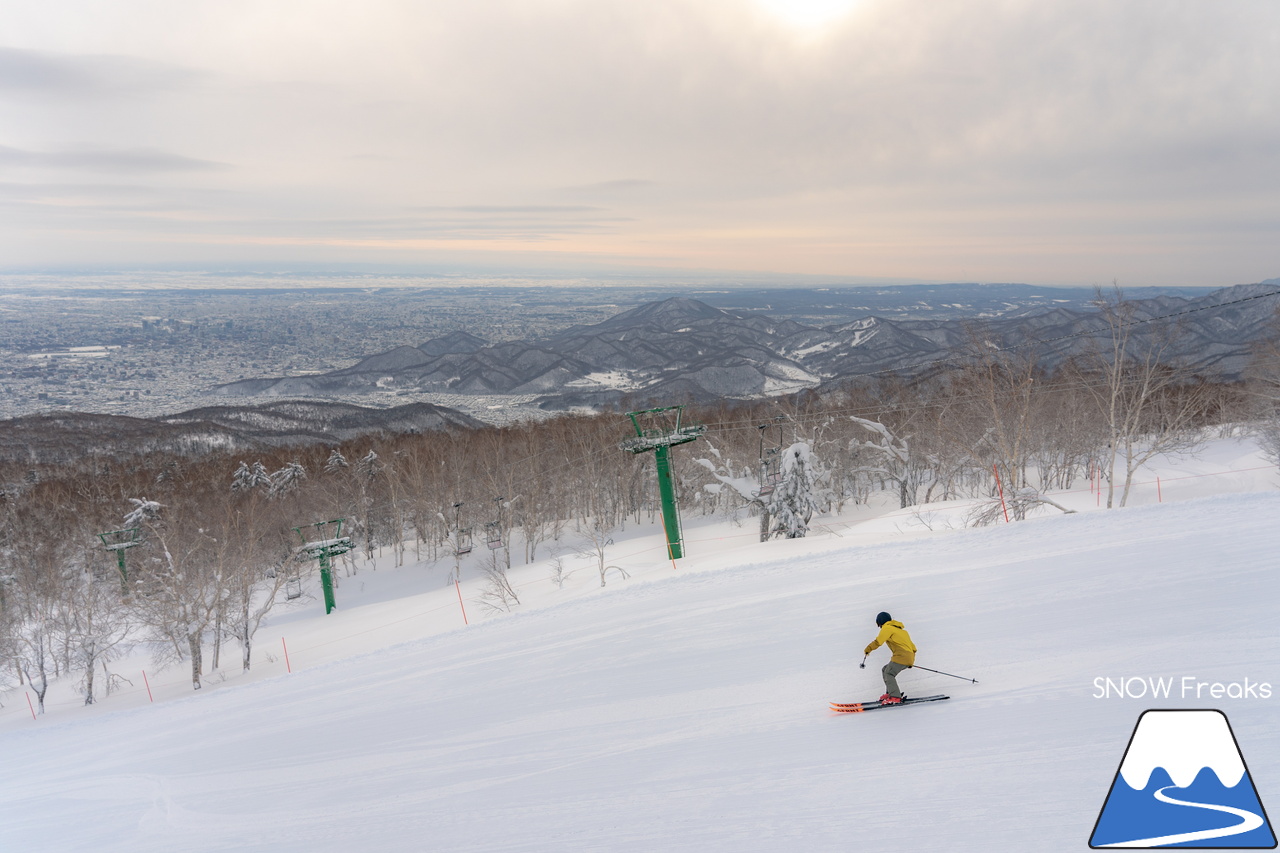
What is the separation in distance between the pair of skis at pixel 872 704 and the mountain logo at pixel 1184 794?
7.01ft

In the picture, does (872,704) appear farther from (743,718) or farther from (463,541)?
(463,541)

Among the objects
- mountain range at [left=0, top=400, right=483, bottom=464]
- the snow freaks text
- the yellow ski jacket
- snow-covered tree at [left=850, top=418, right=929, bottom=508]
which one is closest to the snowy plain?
the snow freaks text

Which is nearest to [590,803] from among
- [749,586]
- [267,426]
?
[749,586]

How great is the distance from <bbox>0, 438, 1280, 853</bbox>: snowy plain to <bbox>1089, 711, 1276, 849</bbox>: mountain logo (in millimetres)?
137

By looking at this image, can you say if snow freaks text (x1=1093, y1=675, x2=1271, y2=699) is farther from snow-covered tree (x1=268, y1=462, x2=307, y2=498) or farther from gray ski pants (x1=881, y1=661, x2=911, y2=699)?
snow-covered tree (x1=268, y1=462, x2=307, y2=498)

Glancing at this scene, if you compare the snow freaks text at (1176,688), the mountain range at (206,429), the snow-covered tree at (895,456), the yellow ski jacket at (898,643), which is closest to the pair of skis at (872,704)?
the yellow ski jacket at (898,643)

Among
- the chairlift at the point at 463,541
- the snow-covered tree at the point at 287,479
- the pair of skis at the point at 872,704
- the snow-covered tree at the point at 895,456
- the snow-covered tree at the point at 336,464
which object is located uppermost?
the pair of skis at the point at 872,704

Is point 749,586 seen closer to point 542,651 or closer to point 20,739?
point 542,651

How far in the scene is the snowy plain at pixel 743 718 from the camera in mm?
6965

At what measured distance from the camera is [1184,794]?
586 centimetres

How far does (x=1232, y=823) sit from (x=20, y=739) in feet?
89.8

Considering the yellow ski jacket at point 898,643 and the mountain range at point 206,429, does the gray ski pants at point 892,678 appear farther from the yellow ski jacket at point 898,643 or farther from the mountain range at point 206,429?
the mountain range at point 206,429

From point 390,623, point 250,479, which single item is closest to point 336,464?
point 250,479

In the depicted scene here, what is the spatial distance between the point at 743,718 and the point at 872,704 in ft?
6.22
